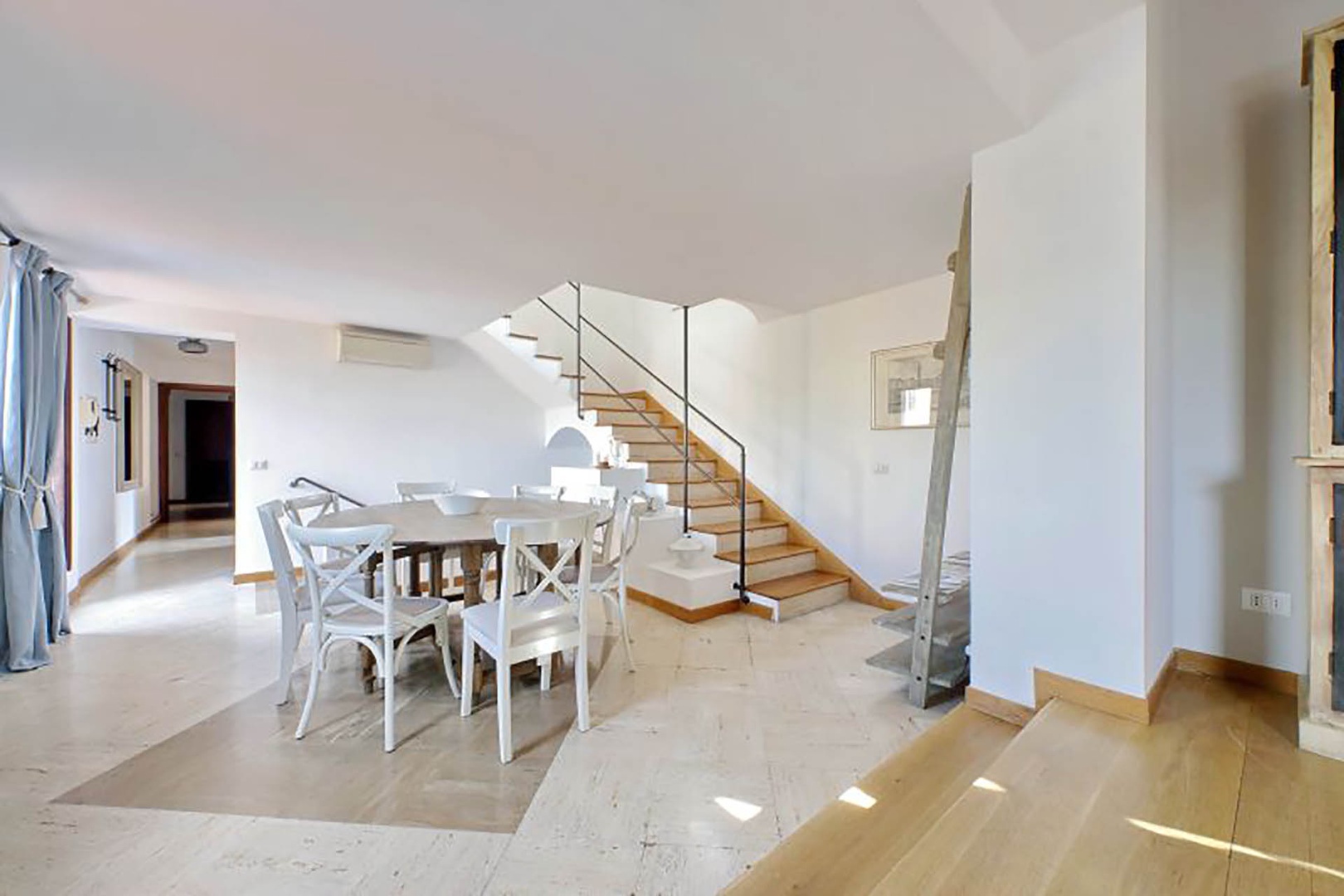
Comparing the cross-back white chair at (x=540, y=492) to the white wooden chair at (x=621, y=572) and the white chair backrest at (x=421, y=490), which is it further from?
the white wooden chair at (x=621, y=572)

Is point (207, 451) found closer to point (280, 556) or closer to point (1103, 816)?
point (280, 556)

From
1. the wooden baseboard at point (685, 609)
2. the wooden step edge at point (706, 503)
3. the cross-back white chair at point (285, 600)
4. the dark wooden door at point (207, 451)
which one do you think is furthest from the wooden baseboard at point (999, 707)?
→ the dark wooden door at point (207, 451)

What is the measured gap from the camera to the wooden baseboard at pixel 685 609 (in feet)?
12.3

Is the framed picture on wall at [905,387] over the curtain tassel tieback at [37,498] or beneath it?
over

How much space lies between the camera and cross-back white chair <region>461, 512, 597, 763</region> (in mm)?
2109

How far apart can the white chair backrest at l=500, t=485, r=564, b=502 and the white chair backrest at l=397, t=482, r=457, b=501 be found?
513 mm

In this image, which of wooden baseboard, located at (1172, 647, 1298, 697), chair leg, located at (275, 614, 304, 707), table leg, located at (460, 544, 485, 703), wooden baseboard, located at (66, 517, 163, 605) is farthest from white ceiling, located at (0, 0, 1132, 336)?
wooden baseboard, located at (66, 517, 163, 605)

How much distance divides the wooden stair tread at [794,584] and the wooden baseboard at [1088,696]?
194 centimetres

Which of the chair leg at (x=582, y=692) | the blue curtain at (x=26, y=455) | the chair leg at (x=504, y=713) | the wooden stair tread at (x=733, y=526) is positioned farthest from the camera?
the wooden stair tread at (x=733, y=526)

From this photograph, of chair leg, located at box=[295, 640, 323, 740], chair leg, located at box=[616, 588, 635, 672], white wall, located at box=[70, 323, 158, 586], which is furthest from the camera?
white wall, located at box=[70, 323, 158, 586]

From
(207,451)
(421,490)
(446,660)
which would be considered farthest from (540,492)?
(207,451)

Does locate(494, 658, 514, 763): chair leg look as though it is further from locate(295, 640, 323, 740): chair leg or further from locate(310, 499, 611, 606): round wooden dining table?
locate(295, 640, 323, 740): chair leg

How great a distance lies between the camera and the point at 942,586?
8.97ft

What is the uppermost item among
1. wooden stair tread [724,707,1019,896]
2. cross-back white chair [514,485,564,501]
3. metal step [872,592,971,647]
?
cross-back white chair [514,485,564,501]
